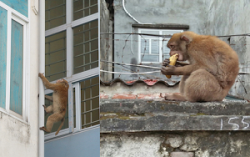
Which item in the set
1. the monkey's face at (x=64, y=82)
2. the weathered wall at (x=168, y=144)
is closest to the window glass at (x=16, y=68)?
the monkey's face at (x=64, y=82)

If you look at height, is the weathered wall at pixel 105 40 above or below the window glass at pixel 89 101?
above

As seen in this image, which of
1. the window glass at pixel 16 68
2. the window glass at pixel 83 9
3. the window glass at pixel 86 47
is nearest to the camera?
the window glass at pixel 16 68

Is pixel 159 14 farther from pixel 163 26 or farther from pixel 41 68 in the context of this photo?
pixel 41 68

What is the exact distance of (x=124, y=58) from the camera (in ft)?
22.9

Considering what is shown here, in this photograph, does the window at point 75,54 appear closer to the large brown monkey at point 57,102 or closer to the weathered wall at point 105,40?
the large brown monkey at point 57,102

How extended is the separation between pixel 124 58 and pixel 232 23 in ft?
7.70

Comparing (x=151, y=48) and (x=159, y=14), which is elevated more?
(x=159, y=14)

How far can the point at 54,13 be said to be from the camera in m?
3.41

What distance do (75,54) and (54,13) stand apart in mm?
481

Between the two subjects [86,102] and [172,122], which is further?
[86,102]

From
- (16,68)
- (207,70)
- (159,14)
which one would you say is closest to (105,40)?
(159,14)

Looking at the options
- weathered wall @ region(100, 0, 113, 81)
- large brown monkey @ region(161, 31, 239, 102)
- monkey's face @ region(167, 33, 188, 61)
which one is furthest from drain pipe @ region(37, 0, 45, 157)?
weathered wall @ region(100, 0, 113, 81)

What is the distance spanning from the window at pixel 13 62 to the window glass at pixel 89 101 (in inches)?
26.9

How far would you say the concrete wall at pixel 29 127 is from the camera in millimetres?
2627
